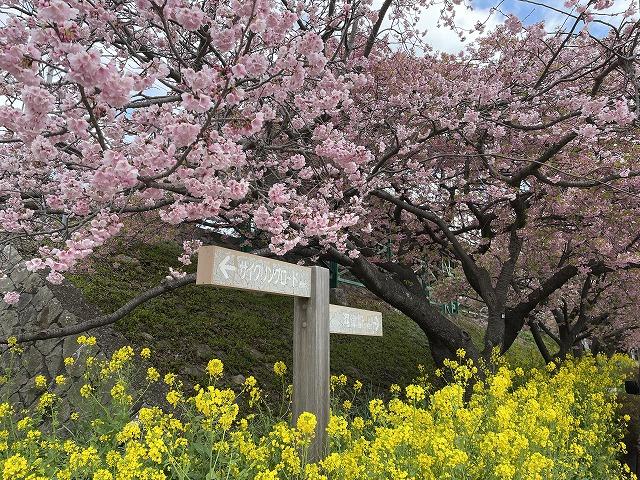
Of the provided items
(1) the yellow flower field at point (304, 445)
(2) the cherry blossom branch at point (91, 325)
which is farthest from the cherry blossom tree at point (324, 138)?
(1) the yellow flower field at point (304, 445)

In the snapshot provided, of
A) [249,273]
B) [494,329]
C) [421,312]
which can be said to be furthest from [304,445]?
[494,329]

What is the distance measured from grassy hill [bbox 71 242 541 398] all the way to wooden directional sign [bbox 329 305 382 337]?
9.52ft

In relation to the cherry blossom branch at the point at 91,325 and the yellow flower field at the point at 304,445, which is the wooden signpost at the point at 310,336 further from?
the cherry blossom branch at the point at 91,325

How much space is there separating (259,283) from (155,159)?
961 mm

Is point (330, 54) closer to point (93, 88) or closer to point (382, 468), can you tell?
point (93, 88)

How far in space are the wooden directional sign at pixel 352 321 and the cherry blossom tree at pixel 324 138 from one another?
67 centimetres

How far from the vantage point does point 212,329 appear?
7469 millimetres

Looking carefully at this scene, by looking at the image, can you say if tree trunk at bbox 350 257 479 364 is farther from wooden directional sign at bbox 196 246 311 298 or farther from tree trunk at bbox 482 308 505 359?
Answer: wooden directional sign at bbox 196 246 311 298

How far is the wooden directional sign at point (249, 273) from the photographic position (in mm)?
2619

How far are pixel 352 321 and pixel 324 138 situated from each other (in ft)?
6.42

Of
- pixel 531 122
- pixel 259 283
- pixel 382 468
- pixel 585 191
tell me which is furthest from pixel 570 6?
pixel 382 468

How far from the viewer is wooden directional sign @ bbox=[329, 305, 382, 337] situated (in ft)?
12.5

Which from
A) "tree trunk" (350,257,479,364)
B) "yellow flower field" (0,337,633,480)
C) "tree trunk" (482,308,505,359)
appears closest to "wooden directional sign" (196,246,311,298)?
"yellow flower field" (0,337,633,480)

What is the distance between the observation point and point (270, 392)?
6.54m
